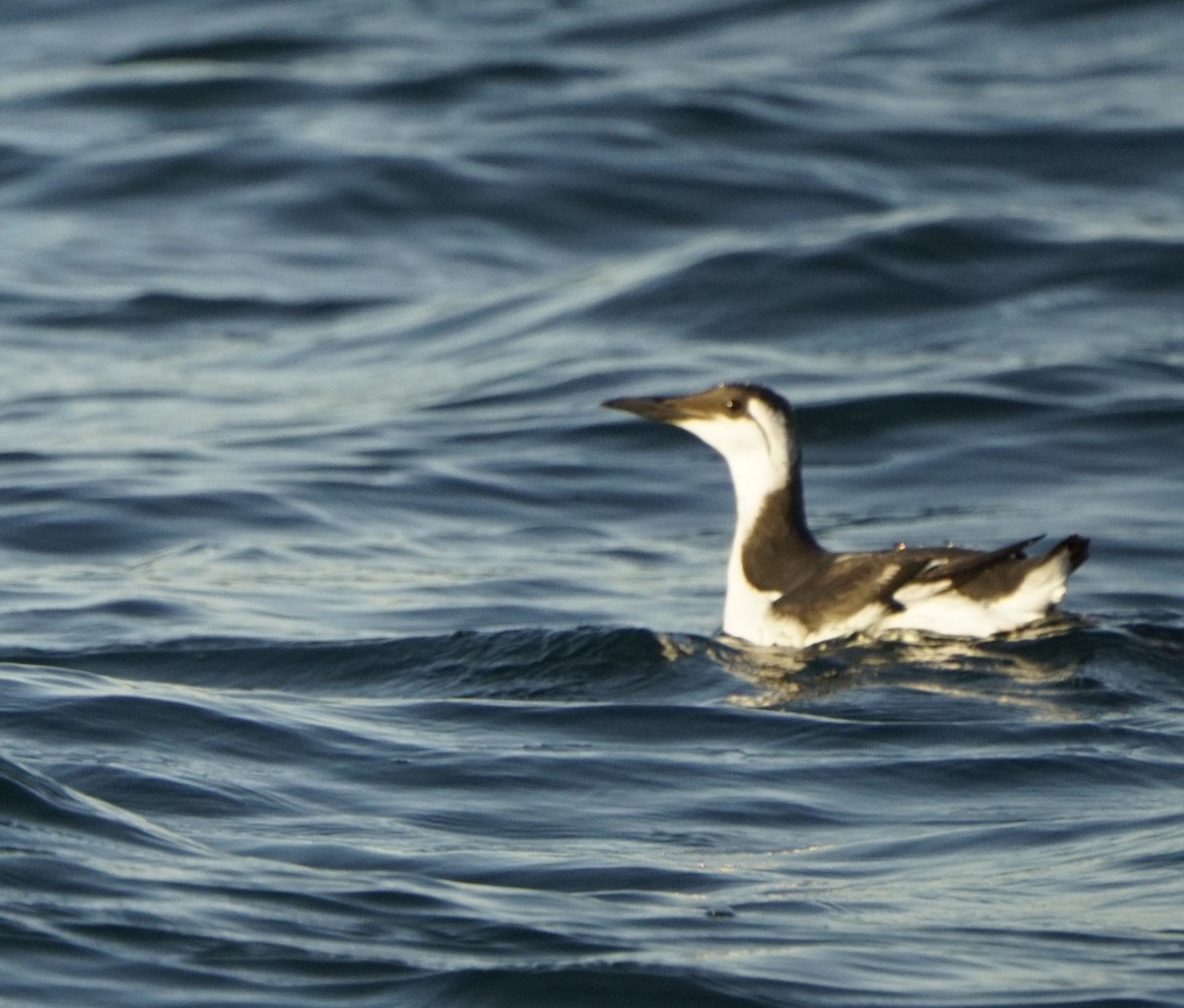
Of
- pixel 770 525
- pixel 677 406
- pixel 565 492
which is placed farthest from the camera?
pixel 565 492

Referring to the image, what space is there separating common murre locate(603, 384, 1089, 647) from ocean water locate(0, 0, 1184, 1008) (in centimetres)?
18

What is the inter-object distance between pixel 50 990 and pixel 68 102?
1979cm

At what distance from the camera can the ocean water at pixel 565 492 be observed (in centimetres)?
623

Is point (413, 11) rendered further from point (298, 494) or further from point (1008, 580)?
→ point (1008, 580)

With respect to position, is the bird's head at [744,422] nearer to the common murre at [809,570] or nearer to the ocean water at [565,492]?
the common murre at [809,570]

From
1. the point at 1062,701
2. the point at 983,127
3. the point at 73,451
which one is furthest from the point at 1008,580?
the point at 983,127

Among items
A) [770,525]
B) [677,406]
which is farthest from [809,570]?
[677,406]

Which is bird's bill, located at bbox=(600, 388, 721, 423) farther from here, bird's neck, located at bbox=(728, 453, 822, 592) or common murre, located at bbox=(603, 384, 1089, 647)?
bird's neck, located at bbox=(728, 453, 822, 592)

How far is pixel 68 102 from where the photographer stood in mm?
24359

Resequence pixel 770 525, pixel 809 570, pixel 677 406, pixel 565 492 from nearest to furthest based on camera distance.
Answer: pixel 809 570 → pixel 770 525 → pixel 677 406 → pixel 565 492

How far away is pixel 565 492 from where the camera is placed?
44.0 ft

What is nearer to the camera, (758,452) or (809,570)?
(809,570)

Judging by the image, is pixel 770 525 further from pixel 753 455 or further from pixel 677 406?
pixel 677 406

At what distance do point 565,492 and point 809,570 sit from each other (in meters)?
3.37
